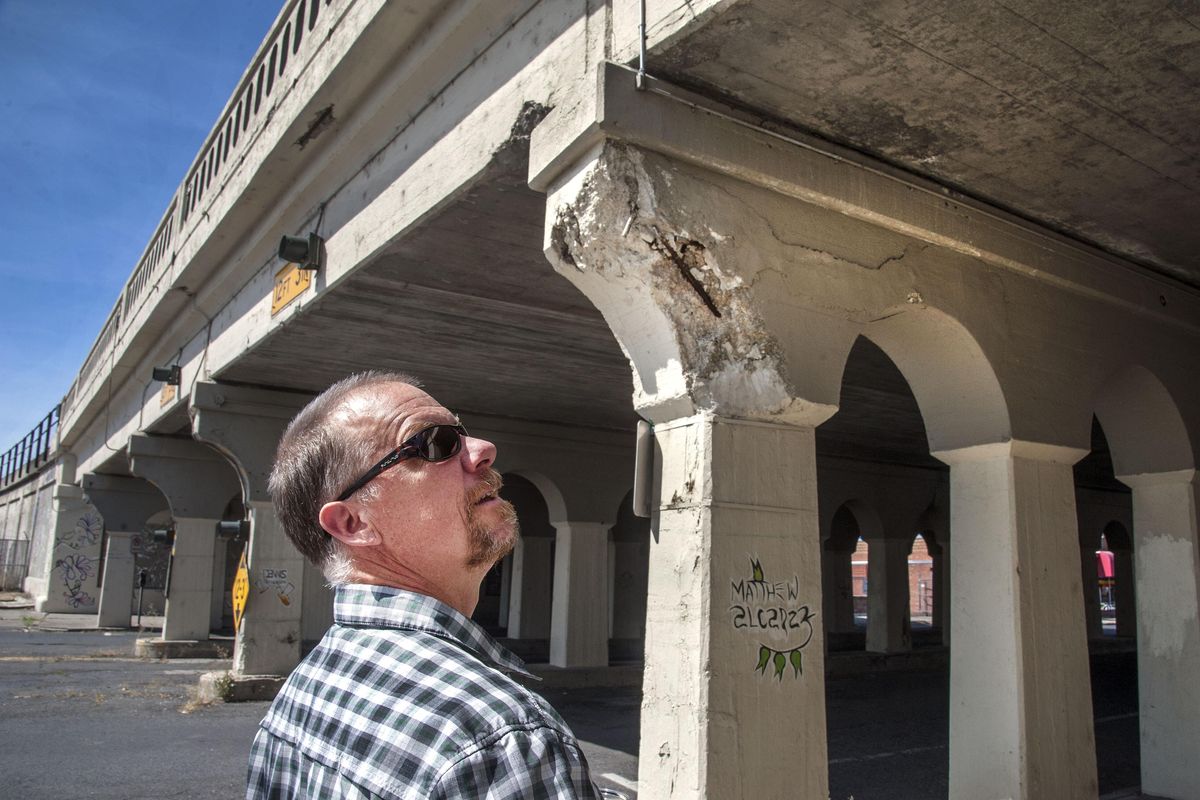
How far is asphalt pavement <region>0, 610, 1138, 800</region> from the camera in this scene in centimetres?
735

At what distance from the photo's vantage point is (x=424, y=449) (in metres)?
1.57

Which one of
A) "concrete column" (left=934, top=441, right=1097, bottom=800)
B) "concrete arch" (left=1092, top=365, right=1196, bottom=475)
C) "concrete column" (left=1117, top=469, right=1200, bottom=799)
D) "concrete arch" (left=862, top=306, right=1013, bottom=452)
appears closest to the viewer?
"concrete column" (left=934, top=441, right=1097, bottom=800)

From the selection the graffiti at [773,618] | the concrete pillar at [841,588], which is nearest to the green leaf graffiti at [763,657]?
the graffiti at [773,618]

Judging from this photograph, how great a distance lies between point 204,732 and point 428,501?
8.99m

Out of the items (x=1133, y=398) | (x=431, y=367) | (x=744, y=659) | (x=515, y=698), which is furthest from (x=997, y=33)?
(x=431, y=367)

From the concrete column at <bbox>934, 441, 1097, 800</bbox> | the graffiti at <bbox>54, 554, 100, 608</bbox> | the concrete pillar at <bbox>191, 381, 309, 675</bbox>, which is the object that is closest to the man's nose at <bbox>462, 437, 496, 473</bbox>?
the concrete column at <bbox>934, 441, 1097, 800</bbox>

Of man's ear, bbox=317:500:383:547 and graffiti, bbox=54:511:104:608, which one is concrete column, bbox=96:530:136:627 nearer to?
graffiti, bbox=54:511:104:608

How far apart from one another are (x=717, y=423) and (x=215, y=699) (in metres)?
9.24

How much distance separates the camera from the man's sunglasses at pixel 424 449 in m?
1.55

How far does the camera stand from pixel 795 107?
14.8 ft

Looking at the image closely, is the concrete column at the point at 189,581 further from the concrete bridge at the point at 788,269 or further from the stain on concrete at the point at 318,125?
the stain on concrete at the point at 318,125

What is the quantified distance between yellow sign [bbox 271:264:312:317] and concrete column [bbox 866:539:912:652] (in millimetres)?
13309

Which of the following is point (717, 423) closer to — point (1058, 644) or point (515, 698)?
point (1058, 644)

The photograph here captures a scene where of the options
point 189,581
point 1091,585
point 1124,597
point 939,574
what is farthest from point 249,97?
point 1124,597
